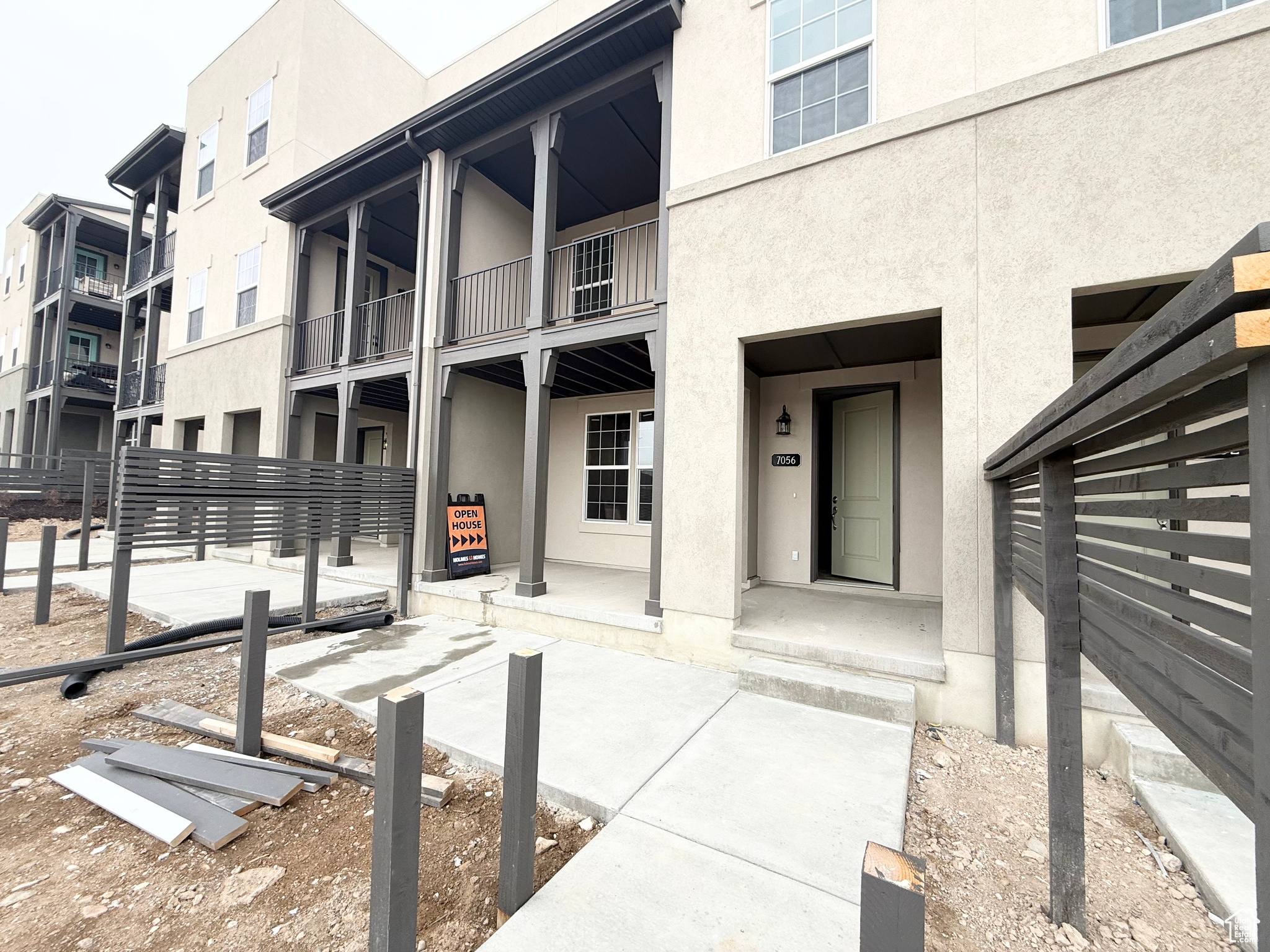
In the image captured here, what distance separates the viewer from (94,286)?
1645 centimetres

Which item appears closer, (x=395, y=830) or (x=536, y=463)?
(x=395, y=830)

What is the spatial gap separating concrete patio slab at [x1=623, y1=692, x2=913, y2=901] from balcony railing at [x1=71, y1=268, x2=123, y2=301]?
2195cm

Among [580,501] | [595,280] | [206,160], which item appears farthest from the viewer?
[206,160]

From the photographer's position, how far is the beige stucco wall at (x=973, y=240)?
2.88 metres

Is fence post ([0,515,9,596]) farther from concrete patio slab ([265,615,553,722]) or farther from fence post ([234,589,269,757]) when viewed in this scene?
fence post ([234,589,269,757])

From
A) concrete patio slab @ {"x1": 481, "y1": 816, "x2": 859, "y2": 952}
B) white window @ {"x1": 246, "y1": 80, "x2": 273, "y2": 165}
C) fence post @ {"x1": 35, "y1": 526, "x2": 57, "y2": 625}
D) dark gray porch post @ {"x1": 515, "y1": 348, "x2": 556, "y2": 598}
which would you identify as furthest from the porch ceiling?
white window @ {"x1": 246, "y1": 80, "x2": 273, "y2": 165}

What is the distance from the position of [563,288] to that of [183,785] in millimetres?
6884

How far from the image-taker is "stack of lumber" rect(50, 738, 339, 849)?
7.18 feet

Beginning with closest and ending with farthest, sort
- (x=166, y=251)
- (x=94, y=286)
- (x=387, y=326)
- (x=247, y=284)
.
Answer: (x=387, y=326)
(x=247, y=284)
(x=166, y=251)
(x=94, y=286)

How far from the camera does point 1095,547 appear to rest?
1.55 meters

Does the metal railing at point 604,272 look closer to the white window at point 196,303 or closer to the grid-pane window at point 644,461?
the grid-pane window at point 644,461

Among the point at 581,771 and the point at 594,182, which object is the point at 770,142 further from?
the point at 581,771

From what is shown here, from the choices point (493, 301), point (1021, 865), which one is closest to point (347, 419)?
point (493, 301)

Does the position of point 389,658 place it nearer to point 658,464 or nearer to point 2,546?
point 658,464
